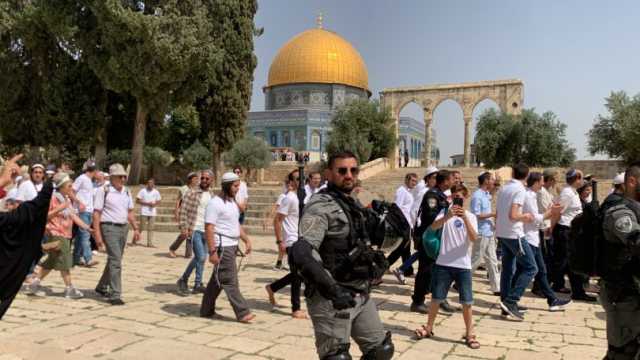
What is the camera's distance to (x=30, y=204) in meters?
3.59

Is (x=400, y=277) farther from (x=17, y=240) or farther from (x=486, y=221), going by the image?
(x=17, y=240)

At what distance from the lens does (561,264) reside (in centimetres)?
754

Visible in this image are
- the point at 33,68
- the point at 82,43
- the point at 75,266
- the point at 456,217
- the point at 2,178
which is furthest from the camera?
the point at 33,68

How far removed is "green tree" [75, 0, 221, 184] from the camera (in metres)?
18.7

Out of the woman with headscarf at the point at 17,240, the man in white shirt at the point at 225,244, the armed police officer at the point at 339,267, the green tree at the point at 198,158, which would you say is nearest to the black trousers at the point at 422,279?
the man in white shirt at the point at 225,244

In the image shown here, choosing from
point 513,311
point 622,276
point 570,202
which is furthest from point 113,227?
point 570,202

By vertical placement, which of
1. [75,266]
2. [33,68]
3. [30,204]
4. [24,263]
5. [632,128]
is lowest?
[75,266]

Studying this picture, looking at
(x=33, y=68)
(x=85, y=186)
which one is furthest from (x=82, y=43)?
(x=85, y=186)

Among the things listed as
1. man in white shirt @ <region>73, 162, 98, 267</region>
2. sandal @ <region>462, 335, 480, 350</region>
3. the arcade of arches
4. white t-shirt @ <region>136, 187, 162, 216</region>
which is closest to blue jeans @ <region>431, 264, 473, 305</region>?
sandal @ <region>462, 335, 480, 350</region>

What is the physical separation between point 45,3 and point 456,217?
65.4 ft

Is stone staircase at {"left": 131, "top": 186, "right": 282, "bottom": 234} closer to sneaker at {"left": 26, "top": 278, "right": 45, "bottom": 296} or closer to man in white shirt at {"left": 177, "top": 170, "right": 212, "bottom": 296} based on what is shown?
man in white shirt at {"left": 177, "top": 170, "right": 212, "bottom": 296}

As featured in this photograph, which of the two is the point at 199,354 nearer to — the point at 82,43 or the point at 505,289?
the point at 505,289

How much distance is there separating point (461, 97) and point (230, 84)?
18877 mm

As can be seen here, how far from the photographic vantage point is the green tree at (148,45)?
18719 millimetres
